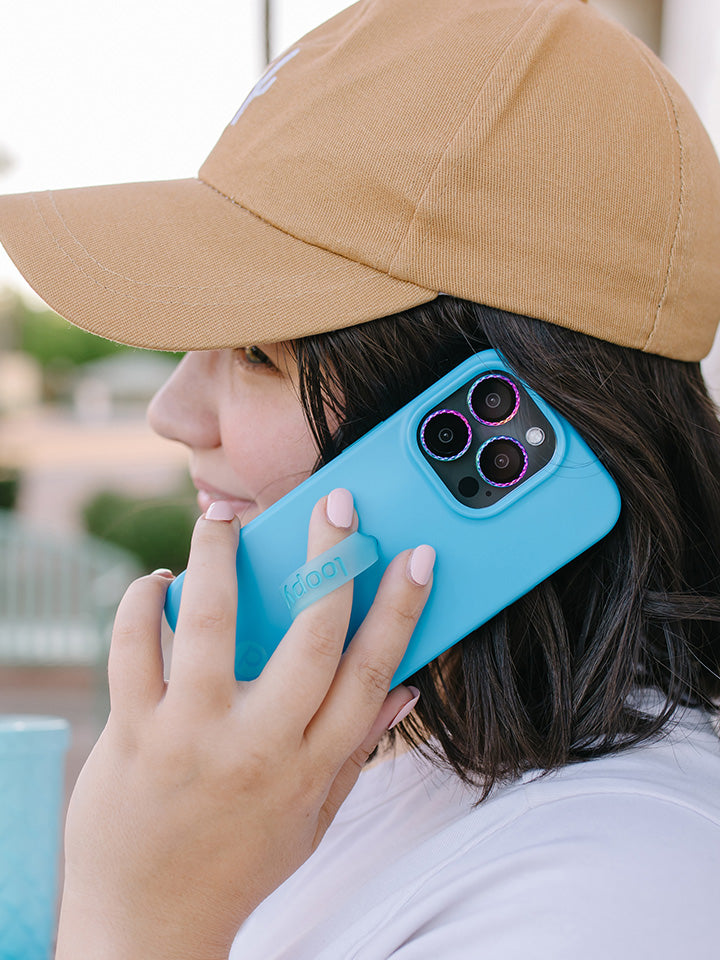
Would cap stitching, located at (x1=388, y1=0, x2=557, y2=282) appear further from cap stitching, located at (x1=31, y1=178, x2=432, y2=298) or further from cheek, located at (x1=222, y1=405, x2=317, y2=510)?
cheek, located at (x1=222, y1=405, x2=317, y2=510)

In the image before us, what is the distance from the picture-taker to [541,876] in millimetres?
572

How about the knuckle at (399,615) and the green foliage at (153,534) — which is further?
the green foliage at (153,534)

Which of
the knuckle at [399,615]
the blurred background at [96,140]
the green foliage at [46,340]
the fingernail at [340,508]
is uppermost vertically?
the fingernail at [340,508]

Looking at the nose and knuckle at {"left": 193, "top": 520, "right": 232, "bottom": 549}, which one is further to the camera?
the nose

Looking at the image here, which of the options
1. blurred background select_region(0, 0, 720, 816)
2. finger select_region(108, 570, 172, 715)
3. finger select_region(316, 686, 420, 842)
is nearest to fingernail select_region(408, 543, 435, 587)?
finger select_region(316, 686, 420, 842)

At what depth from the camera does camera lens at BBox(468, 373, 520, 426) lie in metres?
0.74

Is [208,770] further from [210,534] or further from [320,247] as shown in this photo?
[320,247]

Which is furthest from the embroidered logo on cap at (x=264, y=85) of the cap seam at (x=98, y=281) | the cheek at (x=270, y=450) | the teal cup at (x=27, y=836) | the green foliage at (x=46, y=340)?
the green foliage at (x=46, y=340)

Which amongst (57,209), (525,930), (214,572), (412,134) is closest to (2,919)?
(214,572)

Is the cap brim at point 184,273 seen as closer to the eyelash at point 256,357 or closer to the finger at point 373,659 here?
the eyelash at point 256,357

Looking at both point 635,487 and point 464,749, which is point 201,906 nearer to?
point 464,749

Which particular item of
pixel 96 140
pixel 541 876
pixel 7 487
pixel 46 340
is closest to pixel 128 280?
pixel 541 876

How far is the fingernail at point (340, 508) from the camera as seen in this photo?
2.26 ft

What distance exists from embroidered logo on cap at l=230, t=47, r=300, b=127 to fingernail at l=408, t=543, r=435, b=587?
50 centimetres
